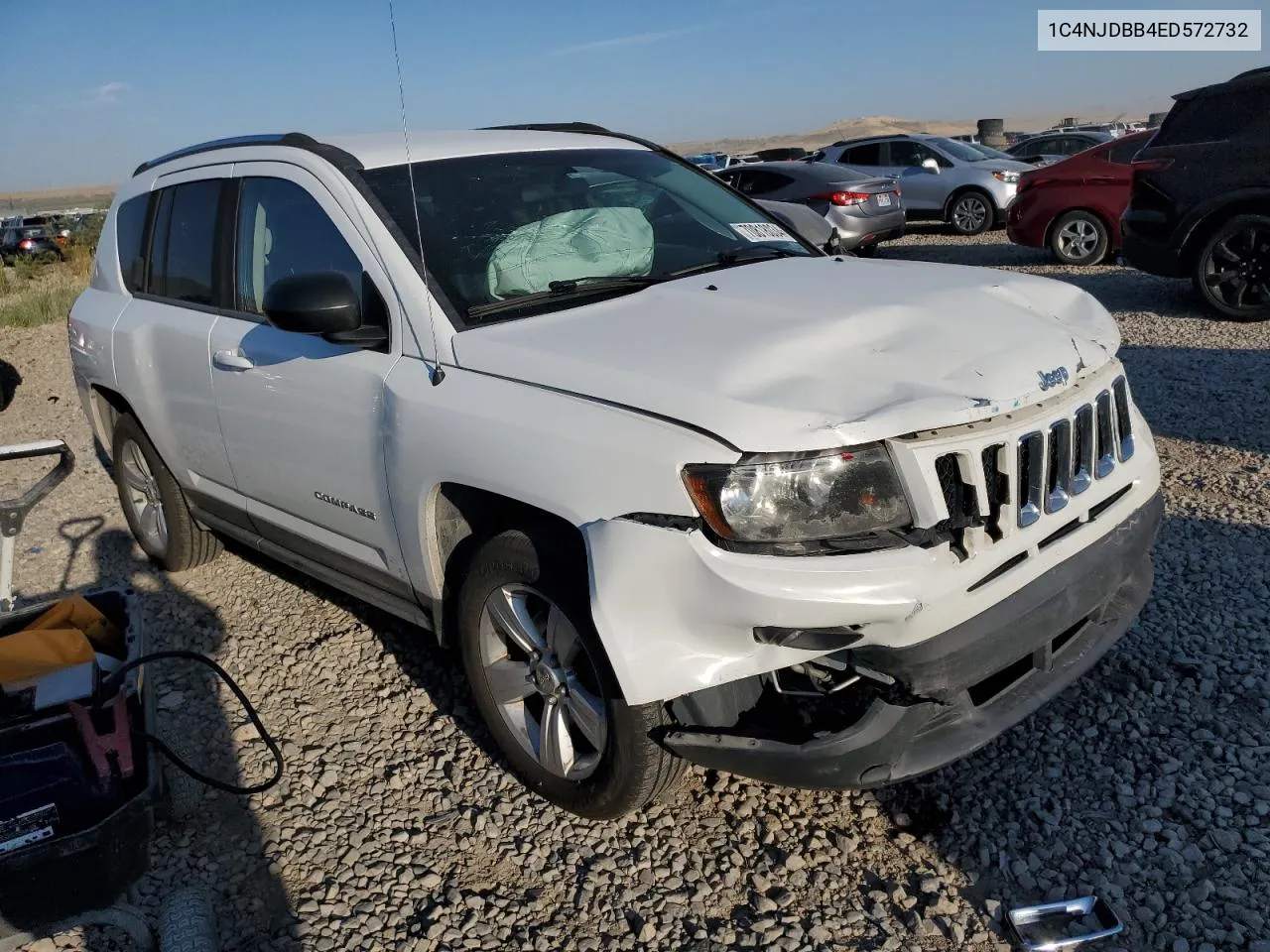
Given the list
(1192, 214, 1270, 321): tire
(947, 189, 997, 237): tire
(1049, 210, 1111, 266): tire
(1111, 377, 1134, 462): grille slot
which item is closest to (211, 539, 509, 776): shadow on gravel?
(1111, 377, 1134, 462): grille slot

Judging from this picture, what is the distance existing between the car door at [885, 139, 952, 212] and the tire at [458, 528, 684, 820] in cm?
1387

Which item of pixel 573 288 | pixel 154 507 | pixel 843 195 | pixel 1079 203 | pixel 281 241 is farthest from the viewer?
pixel 843 195

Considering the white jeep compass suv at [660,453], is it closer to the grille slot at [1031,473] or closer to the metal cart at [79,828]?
the grille slot at [1031,473]

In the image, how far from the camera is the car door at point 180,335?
158 inches

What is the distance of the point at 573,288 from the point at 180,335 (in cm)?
195

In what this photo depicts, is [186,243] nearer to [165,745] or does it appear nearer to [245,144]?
[245,144]

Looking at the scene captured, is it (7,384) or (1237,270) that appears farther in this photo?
(7,384)

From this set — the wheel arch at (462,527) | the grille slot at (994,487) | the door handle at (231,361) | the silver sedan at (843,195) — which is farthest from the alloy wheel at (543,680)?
the silver sedan at (843,195)

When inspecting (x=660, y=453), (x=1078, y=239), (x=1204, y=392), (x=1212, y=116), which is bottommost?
(x=1204, y=392)

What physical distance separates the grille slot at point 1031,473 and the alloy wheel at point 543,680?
3.70ft

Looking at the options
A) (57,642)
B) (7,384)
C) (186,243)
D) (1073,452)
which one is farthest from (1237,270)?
(7,384)

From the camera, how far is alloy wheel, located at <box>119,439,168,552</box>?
4.94m

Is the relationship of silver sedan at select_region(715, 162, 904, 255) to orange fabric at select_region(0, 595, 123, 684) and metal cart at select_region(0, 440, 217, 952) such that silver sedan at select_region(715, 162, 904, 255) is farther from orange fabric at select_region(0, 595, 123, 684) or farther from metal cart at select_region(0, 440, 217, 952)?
metal cart at select_region(0, 440, 217, 952)

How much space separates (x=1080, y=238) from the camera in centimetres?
1105
